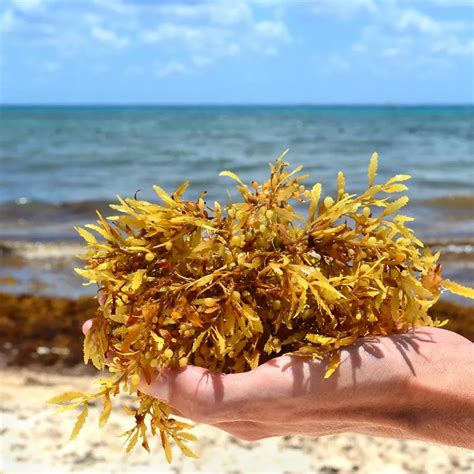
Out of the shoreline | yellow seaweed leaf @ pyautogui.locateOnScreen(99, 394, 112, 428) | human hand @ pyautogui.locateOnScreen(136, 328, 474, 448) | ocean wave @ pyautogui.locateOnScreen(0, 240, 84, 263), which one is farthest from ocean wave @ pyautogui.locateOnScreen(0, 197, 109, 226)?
human hand @ pyautogui.locateOnScreen(136, 328, 474, 448)

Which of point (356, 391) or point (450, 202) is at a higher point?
point (356, 391)

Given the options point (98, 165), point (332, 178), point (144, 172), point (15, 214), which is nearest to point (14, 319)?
point (15, 214)

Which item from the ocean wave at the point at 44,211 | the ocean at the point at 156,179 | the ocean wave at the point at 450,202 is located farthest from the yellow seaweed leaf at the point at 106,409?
the ocean wave at the point at 450,202

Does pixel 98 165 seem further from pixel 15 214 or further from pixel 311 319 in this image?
pixel 311 319

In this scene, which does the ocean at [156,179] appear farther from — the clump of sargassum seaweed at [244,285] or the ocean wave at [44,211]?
the clump of sargassum seaweed at [244,285]

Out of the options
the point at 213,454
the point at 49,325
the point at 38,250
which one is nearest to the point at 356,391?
the point at 213,454

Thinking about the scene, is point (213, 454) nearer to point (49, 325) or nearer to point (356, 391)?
point (356, 391)
